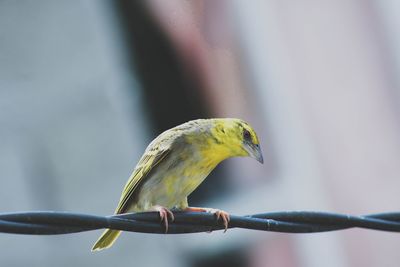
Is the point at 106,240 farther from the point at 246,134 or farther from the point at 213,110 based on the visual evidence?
the point at 213,110

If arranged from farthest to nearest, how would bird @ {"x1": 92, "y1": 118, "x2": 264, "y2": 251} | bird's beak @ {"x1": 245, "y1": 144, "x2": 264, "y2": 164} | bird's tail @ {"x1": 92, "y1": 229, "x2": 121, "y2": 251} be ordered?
1. bird's beak @ {"x1": 245, "y1": 144, "x2": 264, "y2": 164}
2. bird @ {"x1": 92, "y1": 118, "x2": 264, "y2": 251}
3. bird's tail @ {"x1": 92, "y1": 229, "x2": 121, "y2": 251}

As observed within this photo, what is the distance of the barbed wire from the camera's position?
3.42 m

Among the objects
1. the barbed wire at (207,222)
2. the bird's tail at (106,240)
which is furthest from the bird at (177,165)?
the barbed wire at (207,222)

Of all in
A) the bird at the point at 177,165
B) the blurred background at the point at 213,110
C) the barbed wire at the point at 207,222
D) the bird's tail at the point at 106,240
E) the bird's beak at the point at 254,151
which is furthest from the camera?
the blurred background at the point at 213,110

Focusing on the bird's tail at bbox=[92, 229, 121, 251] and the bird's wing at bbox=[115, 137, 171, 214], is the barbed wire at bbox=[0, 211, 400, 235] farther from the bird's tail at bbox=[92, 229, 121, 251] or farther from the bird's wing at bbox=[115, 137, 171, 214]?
the bird's wing at bbox=[115, 137, 171, 214]

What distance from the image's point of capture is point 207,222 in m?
3.89

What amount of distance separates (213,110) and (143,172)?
7.34 m

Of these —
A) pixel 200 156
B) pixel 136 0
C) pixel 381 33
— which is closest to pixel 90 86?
pixel 136 0

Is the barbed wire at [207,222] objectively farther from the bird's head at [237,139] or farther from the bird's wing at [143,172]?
the bird's head at [237,139]

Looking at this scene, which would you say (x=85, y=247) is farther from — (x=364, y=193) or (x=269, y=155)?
(x=364, y=193)

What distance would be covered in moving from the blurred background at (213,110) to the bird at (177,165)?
409 centimetres

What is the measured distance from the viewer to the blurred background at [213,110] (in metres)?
11.3

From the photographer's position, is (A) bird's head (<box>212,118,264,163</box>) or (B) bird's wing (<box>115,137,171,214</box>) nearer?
(B) bird's wing (<box>115,137,171,214</box>)

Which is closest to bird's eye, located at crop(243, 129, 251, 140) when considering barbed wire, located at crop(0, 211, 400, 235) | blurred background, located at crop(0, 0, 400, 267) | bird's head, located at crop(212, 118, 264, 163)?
bird's head, located at crop(212, 118, 264, 163)
